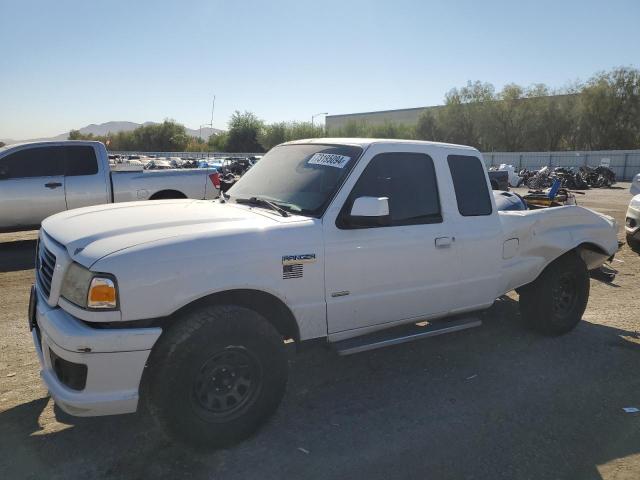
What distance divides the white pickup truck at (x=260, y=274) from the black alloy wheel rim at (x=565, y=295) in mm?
501

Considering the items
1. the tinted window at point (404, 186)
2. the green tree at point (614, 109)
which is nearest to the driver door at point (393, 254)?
the tinted window at point (404, 186)

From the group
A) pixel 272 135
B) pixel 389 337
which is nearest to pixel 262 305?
pixel 389 337

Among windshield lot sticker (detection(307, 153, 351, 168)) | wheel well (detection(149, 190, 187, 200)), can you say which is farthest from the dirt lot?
wheel well (detection(149, 190, 187, 200))

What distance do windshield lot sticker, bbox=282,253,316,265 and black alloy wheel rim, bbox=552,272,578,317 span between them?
3.05m

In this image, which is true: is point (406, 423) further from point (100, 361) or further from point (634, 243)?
point (634, 243)

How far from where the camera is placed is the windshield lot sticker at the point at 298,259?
3.22 meters

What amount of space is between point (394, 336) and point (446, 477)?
1.14 m

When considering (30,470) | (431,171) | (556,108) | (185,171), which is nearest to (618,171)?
(556,108)

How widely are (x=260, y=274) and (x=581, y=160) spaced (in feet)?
158

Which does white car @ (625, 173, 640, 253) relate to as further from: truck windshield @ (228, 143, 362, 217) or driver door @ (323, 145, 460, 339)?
truck windshield @ (228, 143, 362, 217)

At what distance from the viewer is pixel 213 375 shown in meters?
3.01

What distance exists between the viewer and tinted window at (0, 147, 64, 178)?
8781 millimetres

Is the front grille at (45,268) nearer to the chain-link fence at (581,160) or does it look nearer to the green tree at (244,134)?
the chain-link fence at (581,160)

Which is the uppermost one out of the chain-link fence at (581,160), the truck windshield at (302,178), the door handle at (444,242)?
the truck windshield at (302,178)
